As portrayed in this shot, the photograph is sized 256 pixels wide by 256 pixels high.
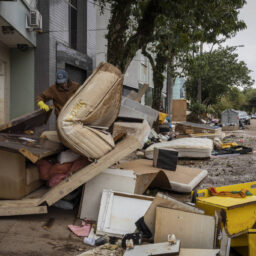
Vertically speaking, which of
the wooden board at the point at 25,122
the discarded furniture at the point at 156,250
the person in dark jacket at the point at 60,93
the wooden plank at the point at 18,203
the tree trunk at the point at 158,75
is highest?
the tree trunk at the point at 158,75

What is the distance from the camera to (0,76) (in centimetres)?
781

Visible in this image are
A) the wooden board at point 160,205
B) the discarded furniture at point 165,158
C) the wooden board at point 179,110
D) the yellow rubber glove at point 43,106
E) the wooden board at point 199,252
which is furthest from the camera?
the wooden board at point 179,110

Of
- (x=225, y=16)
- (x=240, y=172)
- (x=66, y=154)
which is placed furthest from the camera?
(x=225, y=16)

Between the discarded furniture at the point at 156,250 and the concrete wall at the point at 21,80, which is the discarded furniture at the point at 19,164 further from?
the concrete wall at the point at 21,80

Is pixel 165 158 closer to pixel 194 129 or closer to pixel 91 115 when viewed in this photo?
pixel 91 115

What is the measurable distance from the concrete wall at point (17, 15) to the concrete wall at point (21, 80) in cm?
51

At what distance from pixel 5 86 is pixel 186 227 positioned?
664cm

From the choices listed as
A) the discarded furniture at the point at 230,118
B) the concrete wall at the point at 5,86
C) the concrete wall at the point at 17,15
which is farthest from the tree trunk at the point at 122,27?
the discarded furniture at the point at 230,118

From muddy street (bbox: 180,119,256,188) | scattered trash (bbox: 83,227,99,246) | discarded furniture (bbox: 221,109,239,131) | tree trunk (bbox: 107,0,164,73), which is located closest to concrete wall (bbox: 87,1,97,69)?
tree trunk (bbox: 107,0,164,73)

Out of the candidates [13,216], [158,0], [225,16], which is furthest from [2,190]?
[225,16]

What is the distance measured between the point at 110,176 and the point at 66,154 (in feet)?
2.13

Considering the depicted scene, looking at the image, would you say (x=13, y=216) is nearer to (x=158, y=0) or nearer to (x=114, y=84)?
(x=114, y=84)

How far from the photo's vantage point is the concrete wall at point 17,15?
229 inches

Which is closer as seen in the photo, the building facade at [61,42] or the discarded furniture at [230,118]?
the building facade at [61,42]
